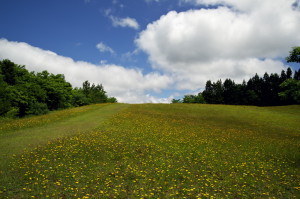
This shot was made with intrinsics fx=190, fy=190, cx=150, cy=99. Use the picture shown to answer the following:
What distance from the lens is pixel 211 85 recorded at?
4564 inches

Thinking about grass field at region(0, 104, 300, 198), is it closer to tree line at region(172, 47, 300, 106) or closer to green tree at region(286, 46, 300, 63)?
green tree at region(286, 46, 300, 63)

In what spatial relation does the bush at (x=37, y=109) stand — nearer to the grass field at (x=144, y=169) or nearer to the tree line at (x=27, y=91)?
the tree line at (x=27, y=91)

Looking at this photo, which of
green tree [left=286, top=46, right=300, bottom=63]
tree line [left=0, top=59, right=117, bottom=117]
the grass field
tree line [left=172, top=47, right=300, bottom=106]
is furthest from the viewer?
tree line [left=172, top=47, right=300, bottom=106]

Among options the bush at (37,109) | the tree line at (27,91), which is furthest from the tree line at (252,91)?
the bush at (37,109)

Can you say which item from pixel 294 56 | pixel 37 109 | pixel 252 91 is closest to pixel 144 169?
pixel 294 56

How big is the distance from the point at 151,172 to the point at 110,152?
15.1 ft

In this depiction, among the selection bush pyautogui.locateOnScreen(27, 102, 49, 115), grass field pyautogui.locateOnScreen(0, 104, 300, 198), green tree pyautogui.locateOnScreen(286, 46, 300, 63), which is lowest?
grass field pyautogui.locateOnScreen(0, 104, 300, 198)

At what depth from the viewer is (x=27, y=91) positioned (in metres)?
59.9

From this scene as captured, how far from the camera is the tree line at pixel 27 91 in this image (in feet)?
166

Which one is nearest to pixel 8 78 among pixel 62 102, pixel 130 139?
pixel 62 102

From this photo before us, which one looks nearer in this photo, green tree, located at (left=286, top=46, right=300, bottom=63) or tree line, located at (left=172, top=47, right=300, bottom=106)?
green tree, located at (left=286, top=46, right=300, bottom=63)

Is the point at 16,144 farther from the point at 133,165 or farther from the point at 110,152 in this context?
the point at 133,165

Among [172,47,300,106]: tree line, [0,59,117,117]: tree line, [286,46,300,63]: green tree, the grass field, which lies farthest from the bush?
[172,47,300,106]: tree line

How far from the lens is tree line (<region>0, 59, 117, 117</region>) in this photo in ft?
166
